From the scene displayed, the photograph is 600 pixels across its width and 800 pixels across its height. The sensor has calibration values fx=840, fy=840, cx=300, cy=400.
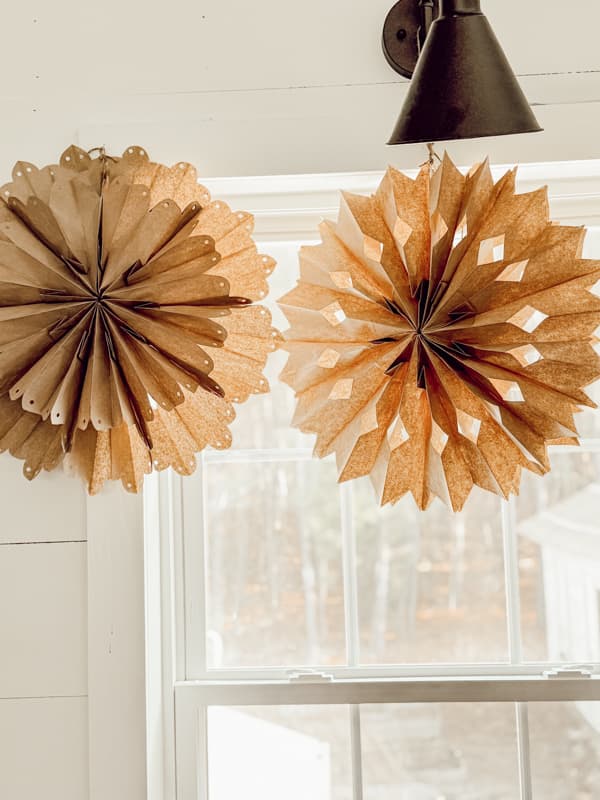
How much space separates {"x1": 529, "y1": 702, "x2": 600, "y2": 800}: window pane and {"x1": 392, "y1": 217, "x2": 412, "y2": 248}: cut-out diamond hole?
2.91 feet

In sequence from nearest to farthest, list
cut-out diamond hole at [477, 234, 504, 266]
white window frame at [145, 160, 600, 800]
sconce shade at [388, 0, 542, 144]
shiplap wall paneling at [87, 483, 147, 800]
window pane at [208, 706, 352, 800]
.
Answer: sconce shade at [388, 0, 542, 144] < cut-out diamond hole at [477, 234, 504, 266] < shiplap wall paneling at [87, 483, 147, 800] < white window frame at [145, 160, 600, 800] < window pane at [208, 706, 352, 800]

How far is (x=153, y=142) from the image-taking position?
→ 54.7 inches

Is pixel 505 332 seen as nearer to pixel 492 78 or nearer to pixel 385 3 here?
pixel 492 78

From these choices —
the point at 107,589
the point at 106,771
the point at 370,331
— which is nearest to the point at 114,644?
the point at 107,589

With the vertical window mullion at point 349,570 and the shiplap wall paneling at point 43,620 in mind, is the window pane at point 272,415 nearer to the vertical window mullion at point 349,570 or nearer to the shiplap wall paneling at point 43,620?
the vertical window mullion at point 349,570

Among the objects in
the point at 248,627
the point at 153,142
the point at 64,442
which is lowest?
the point at 248,627

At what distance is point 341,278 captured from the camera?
3.95ft

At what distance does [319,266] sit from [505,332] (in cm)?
28

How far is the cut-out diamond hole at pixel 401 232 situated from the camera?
1189 mm

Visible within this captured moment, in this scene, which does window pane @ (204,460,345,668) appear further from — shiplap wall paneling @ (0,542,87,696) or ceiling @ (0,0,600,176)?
ceiling @ (0,0,600,176)

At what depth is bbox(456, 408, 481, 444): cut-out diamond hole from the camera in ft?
3.96

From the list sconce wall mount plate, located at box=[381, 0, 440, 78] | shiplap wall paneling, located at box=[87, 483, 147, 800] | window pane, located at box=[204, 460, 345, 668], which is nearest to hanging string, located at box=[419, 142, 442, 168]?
sconce wall mount plate, located at box=[381, 0, 440, 78]

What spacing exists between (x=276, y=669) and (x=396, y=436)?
1.89 ft

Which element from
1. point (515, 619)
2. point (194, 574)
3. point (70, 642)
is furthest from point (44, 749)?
point (515, 619)
